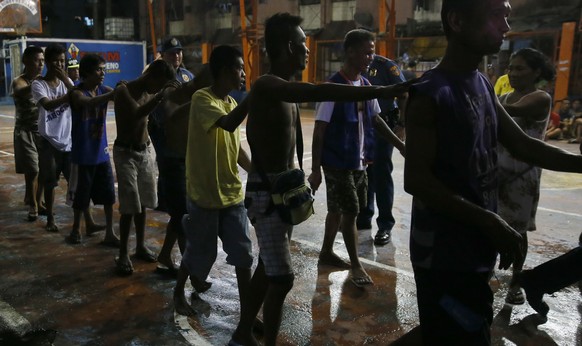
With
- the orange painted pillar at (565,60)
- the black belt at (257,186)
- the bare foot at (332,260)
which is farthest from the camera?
the orange painted pillar at (565,60)

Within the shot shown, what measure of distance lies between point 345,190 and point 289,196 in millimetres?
1534

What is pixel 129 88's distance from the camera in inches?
164

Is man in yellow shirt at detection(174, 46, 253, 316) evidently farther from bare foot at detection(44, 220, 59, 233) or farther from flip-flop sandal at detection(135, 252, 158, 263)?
bare foot at detection(44, 220, 59, 233)

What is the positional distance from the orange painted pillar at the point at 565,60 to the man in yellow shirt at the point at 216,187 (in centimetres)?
1562

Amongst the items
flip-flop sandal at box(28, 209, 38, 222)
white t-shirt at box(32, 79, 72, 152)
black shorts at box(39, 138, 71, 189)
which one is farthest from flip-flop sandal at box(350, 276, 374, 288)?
flip-flop sandal at box(28, 209, 38, 222)

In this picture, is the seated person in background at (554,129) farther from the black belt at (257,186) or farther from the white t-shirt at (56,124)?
the black belt at (257,186)

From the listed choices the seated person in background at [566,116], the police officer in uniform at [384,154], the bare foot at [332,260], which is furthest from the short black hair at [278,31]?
the seated person in background at [566,116]

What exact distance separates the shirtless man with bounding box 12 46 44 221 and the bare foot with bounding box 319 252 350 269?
3.36 m

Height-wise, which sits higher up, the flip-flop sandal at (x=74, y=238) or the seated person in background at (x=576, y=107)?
the seated person in background at (x=576, y=107)

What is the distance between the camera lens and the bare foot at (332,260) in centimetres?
457

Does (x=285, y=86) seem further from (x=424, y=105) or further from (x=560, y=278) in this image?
(x=560, y=278)

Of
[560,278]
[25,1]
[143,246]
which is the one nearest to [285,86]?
[560,278]

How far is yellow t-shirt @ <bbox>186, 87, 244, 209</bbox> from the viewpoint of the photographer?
10.6 feet

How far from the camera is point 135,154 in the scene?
441 cm
